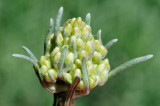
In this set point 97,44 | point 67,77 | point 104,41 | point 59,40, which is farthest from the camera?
point 104,41

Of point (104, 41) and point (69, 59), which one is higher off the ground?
point (104, 41)

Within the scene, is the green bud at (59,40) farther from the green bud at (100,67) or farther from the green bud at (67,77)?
the green bud at (100,67)

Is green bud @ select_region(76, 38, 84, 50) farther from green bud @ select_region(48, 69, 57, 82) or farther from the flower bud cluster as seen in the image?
green bud @ select_region(48, 69, 57, 82)

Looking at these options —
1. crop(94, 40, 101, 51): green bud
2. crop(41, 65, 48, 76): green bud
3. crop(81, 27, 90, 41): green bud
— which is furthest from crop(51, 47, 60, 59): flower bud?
crop(94, 40, 101, 51): green bud

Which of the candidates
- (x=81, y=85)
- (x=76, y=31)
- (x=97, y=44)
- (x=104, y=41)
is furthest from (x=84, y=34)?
(x=104, y=41)

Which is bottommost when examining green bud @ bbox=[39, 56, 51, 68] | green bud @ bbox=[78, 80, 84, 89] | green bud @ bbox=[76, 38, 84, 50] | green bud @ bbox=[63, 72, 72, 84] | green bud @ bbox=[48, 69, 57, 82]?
green bud @ bbox=[78, 80, 84, 89]

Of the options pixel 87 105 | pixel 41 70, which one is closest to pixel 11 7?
pixel 87 105

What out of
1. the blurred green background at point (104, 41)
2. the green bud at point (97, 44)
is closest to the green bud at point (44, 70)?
the green bud at point (97, 44)

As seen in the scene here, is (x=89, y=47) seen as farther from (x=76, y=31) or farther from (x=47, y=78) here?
(x=47, y=78)
